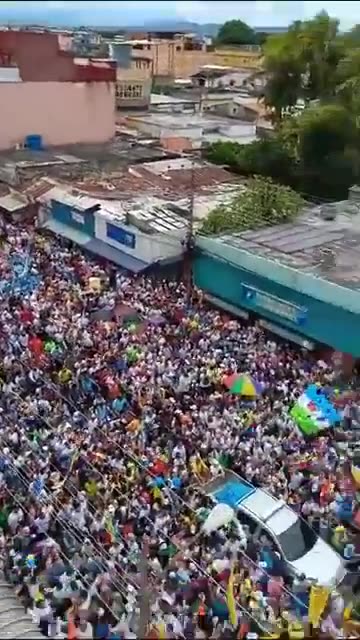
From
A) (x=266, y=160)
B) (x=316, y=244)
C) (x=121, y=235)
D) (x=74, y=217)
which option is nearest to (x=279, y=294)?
(x=316, y=244)

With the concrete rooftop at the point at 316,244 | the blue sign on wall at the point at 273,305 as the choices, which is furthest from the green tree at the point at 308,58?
the blue sign on wall at the point at 273,305

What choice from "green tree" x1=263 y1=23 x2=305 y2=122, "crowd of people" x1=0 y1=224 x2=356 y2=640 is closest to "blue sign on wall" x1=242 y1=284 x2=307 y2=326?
"crowd of people" x1=0 y1=224 x2=356 y2=640

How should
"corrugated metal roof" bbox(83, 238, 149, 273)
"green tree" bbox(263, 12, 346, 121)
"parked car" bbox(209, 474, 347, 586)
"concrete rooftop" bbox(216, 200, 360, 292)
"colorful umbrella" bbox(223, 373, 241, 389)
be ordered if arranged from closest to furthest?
"parked car" bbox(209, 474, 347, 586), "colorful umbrella" bbox(223, 373, 241, 389), "concrete rooftop" bbox(216, 200, 360, 292), "corrugated metal roof" bbox(83, 238, 149, 273), "green tree" bbox(263, 12, 346, 121)

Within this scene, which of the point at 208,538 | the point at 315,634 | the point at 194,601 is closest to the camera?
the point at 315,634

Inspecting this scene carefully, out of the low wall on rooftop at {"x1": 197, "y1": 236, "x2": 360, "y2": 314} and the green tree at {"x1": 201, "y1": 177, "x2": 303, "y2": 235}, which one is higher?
the green tree at {"x1": 201, "y1": 177, "x2": 303, "y2": 235}

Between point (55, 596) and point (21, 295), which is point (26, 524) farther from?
point (21, 295)

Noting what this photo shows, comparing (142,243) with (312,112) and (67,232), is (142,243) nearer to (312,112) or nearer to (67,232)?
(67,232)

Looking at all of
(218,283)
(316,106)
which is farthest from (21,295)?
(316,106)

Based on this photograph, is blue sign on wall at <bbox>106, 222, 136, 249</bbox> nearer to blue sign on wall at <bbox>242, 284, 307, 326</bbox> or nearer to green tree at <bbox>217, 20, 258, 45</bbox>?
blue sign on wall at <bbox>242, 284, 307, 326</bbox>
